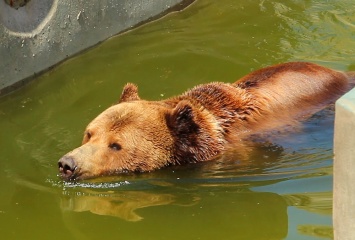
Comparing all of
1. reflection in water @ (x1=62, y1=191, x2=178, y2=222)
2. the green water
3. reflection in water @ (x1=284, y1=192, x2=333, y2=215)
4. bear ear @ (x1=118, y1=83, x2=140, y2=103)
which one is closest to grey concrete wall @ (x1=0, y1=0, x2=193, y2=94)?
the green water

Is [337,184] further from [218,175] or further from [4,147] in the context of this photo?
[4,147]

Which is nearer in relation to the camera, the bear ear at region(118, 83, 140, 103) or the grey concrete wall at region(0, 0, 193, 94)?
the bear ear at region(118, 83, 140, 103)

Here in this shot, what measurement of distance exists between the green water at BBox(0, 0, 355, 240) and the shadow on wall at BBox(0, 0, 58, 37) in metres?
0.70

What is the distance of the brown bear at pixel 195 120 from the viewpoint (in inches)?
332

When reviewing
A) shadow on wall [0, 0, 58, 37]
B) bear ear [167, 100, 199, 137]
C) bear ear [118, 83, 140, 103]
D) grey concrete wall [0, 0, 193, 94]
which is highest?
shadow on wall [0, 0, 58, 37]

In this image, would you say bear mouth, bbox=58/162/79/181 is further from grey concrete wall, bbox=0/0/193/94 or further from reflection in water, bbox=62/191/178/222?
grey concrete wall, bbox=0/0/193/94

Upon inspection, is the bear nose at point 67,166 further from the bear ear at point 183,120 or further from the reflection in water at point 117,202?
the bear ear at point 183,120

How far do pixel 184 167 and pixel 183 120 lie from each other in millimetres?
502

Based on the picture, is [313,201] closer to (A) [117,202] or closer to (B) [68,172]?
(A) [117,202]

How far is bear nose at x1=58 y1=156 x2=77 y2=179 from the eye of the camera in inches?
316

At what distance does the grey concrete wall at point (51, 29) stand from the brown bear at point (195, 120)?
2152 millimetres

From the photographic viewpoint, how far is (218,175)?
8.32 meters

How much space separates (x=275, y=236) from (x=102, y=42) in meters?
6.30

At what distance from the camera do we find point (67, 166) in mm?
8031
